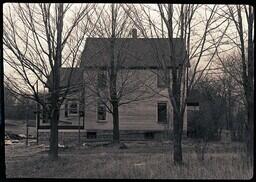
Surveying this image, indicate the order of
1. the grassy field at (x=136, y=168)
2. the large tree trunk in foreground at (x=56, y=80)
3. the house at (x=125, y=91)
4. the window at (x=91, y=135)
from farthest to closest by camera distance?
the window at (x=91, y=135) → the large tree trunk in foreground at (x=56, y=80) → the house at (x=125, y=91) → the grassy field at (x=136, y=168)

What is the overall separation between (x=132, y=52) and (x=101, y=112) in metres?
4.15

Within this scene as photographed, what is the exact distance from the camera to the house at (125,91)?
9.23 m

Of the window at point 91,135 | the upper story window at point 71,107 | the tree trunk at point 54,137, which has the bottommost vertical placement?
the window at point 91,135

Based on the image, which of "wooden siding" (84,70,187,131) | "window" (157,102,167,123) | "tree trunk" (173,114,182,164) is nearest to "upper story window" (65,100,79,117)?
"wooden siding" (84,70,187,131)

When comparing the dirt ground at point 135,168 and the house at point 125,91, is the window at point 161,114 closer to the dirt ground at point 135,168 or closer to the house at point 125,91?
the house at point 125,91

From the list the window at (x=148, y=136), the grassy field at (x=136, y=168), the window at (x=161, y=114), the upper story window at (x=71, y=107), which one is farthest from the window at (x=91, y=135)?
the grassy field at (x=136, y=168)

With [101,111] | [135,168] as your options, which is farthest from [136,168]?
[101,111]

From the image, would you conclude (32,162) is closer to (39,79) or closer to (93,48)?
(39,79)

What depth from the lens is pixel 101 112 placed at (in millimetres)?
15125

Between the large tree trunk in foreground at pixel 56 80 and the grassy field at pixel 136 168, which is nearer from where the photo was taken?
the grassy field at pixel 136 168

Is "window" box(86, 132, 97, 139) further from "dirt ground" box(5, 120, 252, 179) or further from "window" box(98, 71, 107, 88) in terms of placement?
"dirt ground" box(5, 120, 252, 179)

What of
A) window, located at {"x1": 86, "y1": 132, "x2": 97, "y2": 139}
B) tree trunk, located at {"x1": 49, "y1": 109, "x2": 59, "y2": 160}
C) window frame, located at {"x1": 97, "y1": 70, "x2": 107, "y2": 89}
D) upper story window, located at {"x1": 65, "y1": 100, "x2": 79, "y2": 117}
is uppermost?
window frame, located at {"x1": 97, "y1": 70, "x2": 107, "y2": 89}

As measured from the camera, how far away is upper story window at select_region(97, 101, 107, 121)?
14302mm

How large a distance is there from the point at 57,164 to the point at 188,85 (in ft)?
11.3
